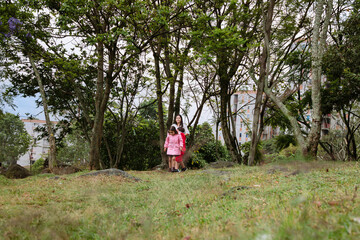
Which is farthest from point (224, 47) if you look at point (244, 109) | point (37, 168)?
point (37, 168)

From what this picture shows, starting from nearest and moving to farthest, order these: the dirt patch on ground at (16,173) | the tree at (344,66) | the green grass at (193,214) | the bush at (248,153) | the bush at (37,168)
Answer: the green grass at (193,214) → the tree at (344,66) → the dirt patch on ground at (16,173) → the bush at (37,168) → the bush at (248,153)

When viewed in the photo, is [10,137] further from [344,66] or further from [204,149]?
[344,66]

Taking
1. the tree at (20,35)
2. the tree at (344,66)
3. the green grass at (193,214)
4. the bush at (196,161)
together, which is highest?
the tree at (20,35)

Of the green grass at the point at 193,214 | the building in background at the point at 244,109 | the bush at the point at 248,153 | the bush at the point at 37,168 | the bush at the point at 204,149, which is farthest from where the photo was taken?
the bush at the point at 204,149

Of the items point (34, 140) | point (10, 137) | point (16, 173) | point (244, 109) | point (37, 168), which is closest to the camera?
point (16, 173)

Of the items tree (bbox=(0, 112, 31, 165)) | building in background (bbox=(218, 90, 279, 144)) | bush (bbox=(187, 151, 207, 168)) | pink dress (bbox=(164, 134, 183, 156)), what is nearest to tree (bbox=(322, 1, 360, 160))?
building in background (bbox=(218, 90, 279, 144))

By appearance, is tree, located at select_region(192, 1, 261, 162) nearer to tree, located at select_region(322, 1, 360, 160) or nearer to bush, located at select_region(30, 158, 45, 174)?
tree, located at select_region(322, 1, 360, 160)

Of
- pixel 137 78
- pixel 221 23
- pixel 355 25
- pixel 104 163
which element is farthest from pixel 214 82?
pixel 104 163

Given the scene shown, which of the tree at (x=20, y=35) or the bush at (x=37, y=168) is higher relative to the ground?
the tree at (x=20, y=35)

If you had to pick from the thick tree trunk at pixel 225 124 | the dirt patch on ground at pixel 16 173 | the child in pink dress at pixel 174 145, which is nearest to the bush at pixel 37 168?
the dirt patch on ground at pixel 16 173

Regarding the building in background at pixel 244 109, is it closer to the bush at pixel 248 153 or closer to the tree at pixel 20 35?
the bush at pixel 248 153

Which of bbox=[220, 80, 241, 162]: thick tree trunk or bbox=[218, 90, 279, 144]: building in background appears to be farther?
bbox=[218, 90, 279, 144]: building in background

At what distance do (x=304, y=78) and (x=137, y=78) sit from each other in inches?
324

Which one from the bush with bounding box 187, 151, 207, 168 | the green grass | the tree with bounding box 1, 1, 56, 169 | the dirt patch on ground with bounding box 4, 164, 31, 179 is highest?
the tree with bounding box 1, 1, 56, 169
